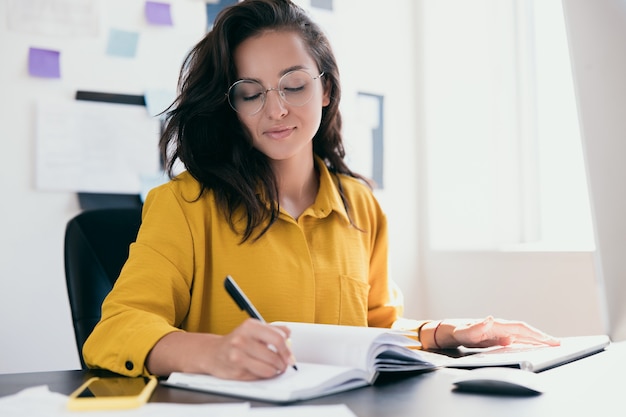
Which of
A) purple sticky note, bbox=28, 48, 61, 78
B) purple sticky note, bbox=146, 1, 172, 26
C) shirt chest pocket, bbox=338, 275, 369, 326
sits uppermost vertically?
purple sticky note, bbox=146, 1, 172, 26

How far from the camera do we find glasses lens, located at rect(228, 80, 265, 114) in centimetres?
130

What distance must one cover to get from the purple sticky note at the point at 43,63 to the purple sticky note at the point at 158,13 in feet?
1.18

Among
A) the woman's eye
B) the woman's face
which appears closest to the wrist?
the woman's face

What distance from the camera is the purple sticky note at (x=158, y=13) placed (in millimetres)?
2568

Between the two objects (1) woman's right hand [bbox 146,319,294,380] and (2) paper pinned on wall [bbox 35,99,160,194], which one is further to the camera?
(2) paper pinned on wall [bbox 35,99,160,194]

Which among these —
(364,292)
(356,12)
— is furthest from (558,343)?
(356,12)

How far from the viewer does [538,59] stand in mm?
2584

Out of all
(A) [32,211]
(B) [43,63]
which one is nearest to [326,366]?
(A) [32,211]

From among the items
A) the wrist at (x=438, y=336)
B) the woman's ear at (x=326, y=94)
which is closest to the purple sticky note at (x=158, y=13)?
the woman's ear at (x=326, y=94)

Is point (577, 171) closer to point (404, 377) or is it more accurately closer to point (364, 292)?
point (364, 292)

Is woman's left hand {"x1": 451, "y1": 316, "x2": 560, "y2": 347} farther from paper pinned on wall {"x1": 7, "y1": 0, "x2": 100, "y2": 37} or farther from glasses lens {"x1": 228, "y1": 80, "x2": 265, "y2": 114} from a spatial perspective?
paper pinned on wall {"x1": 7, "y1": 0, "x2": 100, "y2": 37}

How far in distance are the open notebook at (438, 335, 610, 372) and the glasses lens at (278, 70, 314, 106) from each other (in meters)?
0.54

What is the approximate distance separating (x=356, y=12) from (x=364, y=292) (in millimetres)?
1926

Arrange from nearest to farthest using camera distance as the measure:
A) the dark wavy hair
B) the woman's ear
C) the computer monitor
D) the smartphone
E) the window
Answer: the smartphone, the computer monitor, the dark wavy hair, the woman's ear, the window
